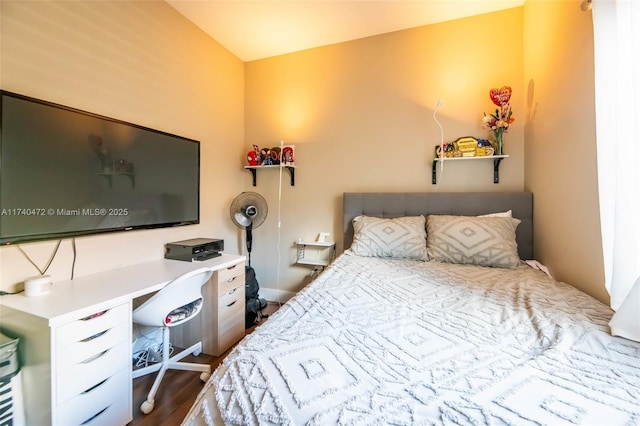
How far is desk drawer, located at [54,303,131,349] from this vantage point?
1.09m

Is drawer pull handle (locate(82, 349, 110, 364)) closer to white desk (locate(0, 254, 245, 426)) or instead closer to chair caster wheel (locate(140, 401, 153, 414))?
white desk (locate(0, 254, 245, 426))

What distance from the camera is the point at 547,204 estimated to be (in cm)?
178

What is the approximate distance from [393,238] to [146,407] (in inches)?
75.4

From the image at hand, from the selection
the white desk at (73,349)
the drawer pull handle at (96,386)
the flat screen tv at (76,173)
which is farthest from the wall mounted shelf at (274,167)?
the drawer pull handle at (96,386)

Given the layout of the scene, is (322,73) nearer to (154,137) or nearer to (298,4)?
(298,4)

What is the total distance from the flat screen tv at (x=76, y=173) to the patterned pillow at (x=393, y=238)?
1644 millimetres

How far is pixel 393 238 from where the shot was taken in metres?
2.06

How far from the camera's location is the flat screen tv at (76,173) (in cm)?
126

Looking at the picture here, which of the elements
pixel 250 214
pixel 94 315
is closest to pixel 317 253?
pixel 250 214

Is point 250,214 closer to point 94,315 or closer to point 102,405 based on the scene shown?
point 94,315

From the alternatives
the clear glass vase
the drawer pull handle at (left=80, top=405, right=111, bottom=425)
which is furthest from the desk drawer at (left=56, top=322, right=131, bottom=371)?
the clear glass vase

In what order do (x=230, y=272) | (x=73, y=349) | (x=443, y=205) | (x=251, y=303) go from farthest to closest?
(x=251, y=303)
(x=443, y=205)
(x=230, y=272)
(x=73, y=349)

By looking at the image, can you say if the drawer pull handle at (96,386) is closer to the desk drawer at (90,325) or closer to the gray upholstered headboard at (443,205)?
the desk drawer at (90,325)

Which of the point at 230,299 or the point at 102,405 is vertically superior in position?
the point at 230,299
